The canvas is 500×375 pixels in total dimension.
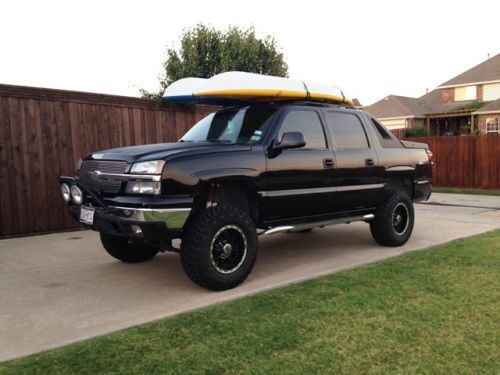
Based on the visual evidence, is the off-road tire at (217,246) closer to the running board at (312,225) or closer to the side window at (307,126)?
the running board at (312,225)

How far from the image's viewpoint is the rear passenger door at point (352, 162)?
5695mm

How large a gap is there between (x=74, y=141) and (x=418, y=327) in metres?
6.49

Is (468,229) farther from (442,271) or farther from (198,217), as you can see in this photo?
(198,217)

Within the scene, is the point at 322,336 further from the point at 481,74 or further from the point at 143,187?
the point at 481,74

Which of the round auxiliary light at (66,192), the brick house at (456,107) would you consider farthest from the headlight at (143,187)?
the brick house at (456,107)

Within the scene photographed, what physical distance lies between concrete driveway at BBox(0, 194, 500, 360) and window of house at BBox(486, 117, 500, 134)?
26.5m

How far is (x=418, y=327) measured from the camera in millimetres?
3523

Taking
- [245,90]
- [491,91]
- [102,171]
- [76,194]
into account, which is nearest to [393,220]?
[245,90]

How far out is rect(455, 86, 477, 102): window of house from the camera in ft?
118

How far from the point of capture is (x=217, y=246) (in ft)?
14.7

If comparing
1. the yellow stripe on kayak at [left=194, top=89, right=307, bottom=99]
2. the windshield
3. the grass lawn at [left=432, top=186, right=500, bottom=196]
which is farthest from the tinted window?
the grass lawn at [left=432, top=186, right=500, bottom=196]

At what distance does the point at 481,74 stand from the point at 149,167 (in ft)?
123

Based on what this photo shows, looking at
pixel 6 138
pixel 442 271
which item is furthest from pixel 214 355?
pixel 6 138

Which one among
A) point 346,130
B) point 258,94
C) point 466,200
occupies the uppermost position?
point 258,94
